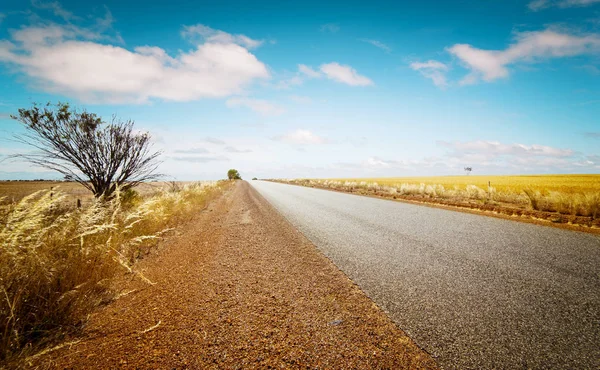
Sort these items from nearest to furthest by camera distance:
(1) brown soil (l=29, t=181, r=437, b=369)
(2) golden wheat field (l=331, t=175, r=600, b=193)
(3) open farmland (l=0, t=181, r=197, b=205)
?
(1) brown soil (l=29, t=181, r=437, b=369), (3) open farmland (l=0, t=181, r=197, b=205), (2) golden wheat field (l=331, t=175, r=600, b=193)

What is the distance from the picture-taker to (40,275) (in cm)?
288

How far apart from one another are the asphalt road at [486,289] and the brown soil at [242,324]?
41 centimetres

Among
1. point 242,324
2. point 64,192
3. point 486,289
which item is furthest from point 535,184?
point 64,192

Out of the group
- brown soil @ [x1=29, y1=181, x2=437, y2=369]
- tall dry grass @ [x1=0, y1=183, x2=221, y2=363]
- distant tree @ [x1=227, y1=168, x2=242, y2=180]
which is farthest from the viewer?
distant tree @ [x1=227, y1=168, x2=242, y2=180]

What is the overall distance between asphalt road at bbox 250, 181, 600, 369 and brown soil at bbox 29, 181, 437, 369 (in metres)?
0.41

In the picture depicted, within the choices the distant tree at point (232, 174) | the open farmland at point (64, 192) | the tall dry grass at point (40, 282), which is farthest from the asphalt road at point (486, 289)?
the distant tree at point (232, 174)

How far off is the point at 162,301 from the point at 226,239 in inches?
143

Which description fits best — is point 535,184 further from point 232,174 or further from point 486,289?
point 232,174

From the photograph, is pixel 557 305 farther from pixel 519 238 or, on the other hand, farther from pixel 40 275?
pixel 40 275

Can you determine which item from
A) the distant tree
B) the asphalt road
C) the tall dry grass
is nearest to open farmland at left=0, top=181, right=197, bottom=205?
the tall dry grass

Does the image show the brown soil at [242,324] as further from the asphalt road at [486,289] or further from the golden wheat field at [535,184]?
the golden wheat field at [535,184]

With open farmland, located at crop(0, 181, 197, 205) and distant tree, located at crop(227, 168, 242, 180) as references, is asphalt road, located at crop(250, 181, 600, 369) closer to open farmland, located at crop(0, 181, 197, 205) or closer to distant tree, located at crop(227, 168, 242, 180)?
open farmland, located at crop(0, 181, 197, 205)

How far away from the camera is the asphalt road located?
241 cm

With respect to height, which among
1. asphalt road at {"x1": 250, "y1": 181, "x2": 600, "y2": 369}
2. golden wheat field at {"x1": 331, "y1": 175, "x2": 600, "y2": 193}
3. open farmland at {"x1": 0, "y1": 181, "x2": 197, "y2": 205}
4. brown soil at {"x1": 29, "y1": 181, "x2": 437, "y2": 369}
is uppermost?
golden wheat field at {"x1": 331, "y1": 175, "x2": 600, "y2": 193}
